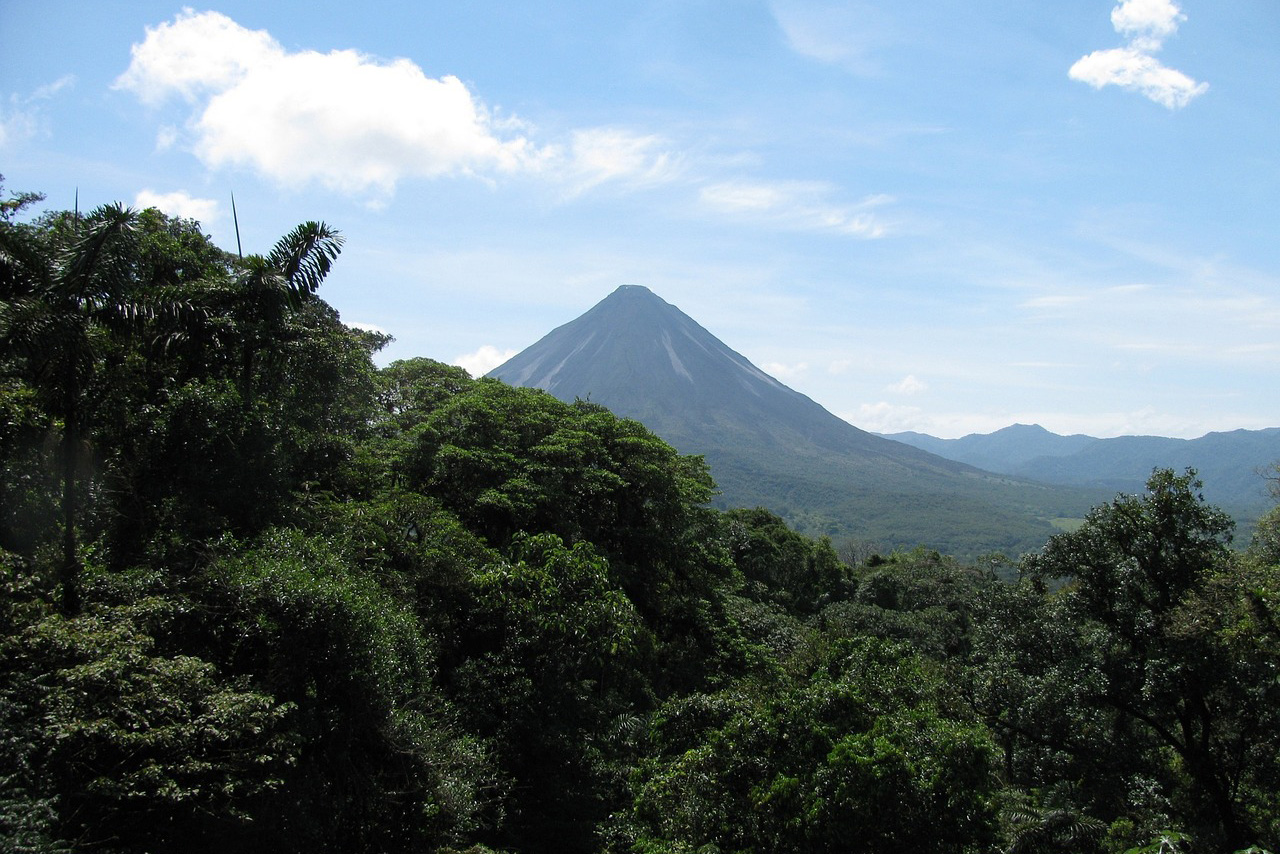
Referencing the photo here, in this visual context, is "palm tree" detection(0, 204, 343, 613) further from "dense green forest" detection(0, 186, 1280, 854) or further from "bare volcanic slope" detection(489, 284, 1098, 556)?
"bare volcanic slope" detection(489, 284, 1098, 556)

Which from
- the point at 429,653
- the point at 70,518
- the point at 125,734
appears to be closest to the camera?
the point at 125,734

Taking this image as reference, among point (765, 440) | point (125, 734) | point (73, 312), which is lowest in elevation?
point (125, 734)

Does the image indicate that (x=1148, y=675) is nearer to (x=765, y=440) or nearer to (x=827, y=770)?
(x=827, y=770)

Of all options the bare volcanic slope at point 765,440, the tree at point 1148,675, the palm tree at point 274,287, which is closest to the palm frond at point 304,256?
the palm tree at point 274,287

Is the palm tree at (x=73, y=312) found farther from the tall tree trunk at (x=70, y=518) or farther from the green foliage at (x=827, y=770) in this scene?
the green foliage at (x=827, y=770)

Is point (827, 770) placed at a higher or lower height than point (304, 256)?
lower

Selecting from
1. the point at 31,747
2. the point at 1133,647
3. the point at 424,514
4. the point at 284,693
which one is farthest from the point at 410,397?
the point at 1133,647

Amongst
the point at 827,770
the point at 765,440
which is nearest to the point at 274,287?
the point at 827,770
